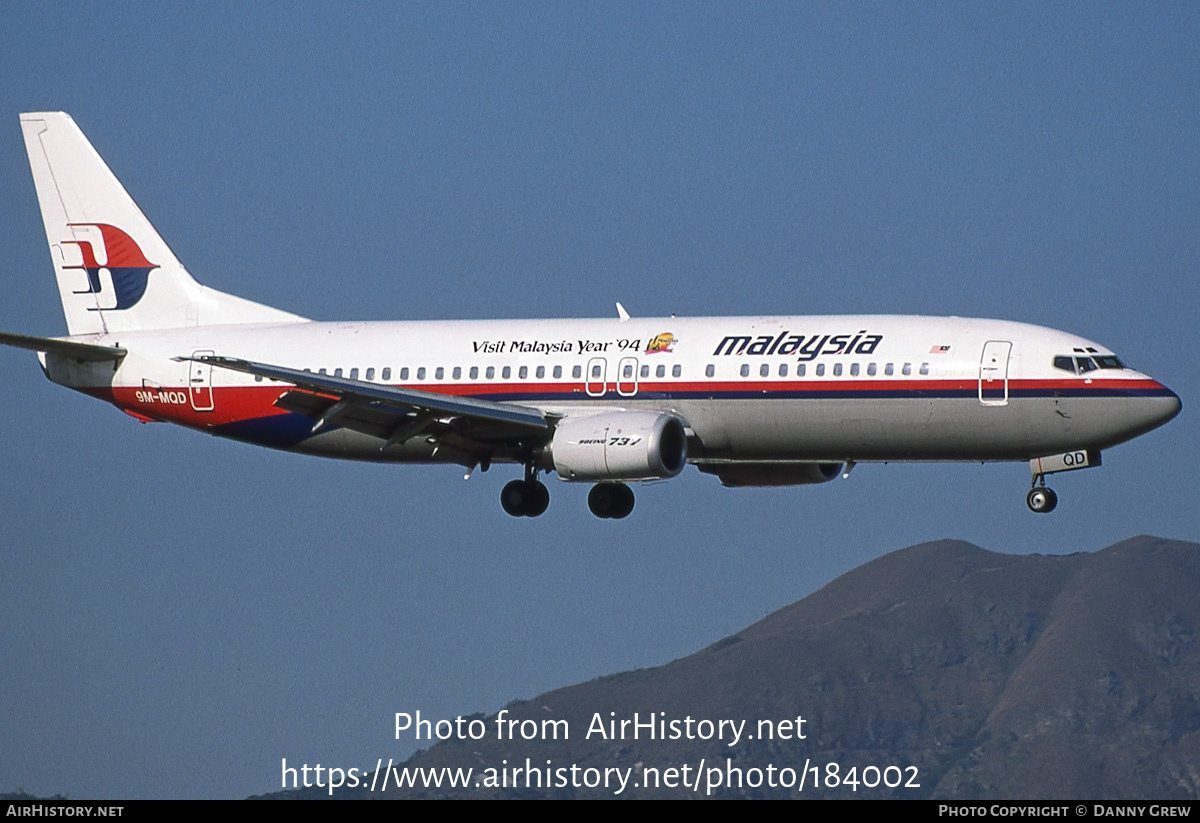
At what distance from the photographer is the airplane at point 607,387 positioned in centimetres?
5234

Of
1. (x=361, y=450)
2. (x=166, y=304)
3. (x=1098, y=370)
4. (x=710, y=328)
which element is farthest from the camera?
(x=166, y=304)

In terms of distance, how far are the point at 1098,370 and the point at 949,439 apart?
4.16 m

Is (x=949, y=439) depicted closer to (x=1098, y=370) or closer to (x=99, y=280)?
(x=1098, y=370)

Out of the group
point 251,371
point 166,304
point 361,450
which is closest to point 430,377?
point 361,450

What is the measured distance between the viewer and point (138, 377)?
62.6m

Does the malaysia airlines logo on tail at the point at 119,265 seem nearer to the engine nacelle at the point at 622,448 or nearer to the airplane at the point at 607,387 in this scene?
the airplane at the point at 607,387

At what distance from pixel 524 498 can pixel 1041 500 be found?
1500 centimetres

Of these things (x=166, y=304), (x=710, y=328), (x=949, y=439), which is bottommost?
(x=949, y=439)

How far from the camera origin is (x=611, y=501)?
198ft

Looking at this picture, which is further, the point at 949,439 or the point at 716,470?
the point at 716,470

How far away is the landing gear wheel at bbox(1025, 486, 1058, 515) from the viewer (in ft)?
174

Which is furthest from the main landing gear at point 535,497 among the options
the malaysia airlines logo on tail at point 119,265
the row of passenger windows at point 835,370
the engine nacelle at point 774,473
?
the malaysia airlines logo on tail at point 119,265

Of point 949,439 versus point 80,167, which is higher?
point 80,167

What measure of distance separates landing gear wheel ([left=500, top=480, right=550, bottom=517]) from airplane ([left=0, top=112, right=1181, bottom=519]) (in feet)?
0.23
